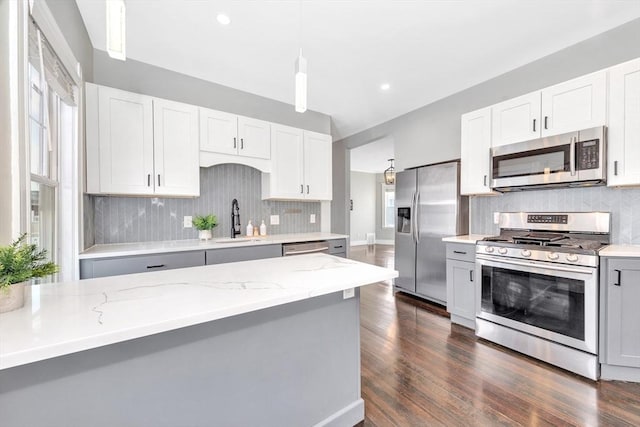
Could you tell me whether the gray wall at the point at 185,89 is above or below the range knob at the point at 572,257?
above

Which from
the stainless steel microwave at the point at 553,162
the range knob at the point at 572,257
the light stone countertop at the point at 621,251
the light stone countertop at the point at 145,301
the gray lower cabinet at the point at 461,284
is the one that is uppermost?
the stainless steel microwave at the point at 553,162

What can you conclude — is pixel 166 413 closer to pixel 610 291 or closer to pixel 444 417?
pixel 444 417

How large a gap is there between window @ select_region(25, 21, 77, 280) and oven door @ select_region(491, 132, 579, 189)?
3516 mm

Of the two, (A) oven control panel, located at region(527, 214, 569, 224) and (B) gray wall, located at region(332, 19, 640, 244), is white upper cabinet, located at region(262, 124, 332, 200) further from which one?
(A) oven control panel, located at region(527, 214, 569, 224)

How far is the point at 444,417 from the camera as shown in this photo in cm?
164

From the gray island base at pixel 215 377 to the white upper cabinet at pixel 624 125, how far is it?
228cm

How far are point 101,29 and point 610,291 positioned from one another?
14.7 ft

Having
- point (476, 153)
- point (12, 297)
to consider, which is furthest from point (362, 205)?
point (12, 297)

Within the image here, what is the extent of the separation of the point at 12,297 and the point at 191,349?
0.58 meters

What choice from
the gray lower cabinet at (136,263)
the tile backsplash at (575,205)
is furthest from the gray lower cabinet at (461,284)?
the gray lower cabinet at (136,263)

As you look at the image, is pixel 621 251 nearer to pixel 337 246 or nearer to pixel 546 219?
pixel 546 219

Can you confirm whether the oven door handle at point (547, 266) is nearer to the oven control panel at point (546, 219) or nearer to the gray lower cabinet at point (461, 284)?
the gray lower cabinet at point (461, 284)

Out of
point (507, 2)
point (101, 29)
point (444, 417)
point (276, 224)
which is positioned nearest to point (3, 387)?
point (444, 417)

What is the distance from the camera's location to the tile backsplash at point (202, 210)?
272cm
